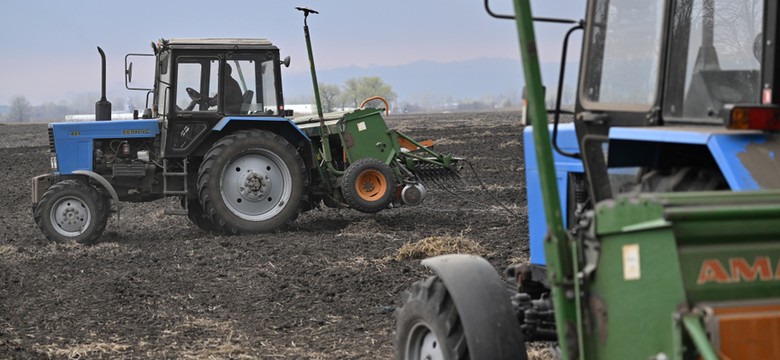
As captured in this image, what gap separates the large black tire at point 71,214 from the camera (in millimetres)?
12477

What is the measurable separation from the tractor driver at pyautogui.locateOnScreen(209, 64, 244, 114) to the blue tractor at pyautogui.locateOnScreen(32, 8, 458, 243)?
0.04 feet

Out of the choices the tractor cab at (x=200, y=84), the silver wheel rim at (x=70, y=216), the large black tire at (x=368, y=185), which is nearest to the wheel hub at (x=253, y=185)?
the tractor cab at (x=200, y=84)

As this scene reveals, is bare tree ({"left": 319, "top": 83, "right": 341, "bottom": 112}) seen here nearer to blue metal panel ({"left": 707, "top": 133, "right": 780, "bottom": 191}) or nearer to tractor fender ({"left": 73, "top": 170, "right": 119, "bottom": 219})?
tractor fender ({"left": 73, "top": 170, "right": 119, "bottom": 219})

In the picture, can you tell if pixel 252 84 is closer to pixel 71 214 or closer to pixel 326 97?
pixel 71 214

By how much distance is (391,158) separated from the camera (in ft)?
44.4

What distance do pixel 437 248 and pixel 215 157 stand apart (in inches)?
139

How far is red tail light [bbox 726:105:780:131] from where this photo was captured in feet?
12.1

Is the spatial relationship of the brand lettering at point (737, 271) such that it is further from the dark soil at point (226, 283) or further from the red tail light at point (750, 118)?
the dark soil at point (226, 283)

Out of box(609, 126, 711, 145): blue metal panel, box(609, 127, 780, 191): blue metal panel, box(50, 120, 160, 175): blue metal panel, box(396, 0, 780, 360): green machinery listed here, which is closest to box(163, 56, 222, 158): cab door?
box(50, 120, 160, 175): blue metal panel

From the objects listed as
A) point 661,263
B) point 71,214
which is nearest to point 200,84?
point 71,214

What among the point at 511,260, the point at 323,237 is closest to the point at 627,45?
the point at 511,260

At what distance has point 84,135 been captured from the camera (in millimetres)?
13258

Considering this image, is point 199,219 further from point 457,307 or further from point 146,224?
point 457,307

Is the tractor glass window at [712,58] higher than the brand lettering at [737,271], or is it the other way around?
the tractor glass window at [712,58]
